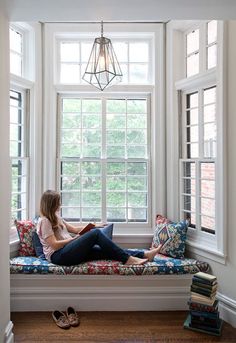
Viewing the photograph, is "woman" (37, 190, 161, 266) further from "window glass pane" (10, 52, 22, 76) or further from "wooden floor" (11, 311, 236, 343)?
"window glass pane" (10, 52, 22, 76)

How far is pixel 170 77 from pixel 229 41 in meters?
0.92

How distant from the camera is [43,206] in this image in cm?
311

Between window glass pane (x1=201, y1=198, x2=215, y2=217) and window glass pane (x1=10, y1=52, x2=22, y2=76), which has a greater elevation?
window glass pane (x1=10, y1=52, x2=22, y2=76)

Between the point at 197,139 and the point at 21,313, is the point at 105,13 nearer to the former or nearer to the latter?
the point at 197,139

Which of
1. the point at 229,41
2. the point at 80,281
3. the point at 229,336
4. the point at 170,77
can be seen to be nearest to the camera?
the point at 229,336

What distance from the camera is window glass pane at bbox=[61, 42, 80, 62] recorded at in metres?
3.84

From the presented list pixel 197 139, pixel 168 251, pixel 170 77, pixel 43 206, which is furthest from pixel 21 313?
pixel 170 77

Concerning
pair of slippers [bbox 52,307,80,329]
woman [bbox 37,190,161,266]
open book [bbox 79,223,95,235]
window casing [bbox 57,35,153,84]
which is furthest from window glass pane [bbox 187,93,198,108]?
pair of slippers [bbox 52,307,80,329]

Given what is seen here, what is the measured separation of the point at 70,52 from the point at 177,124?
1598mm

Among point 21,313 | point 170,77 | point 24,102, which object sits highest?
point 170,77

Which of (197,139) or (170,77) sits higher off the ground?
(170,77)

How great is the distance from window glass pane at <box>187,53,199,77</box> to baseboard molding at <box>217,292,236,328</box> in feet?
7.71

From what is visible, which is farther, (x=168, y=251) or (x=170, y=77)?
(x=170, y=77)

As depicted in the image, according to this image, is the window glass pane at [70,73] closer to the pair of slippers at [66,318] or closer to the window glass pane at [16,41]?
the window glass pane at [16,41]
